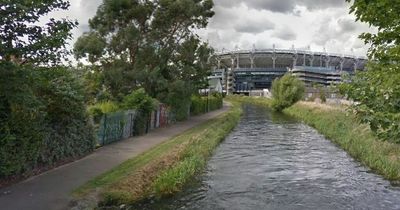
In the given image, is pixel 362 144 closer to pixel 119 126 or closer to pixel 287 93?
pixel 119 126

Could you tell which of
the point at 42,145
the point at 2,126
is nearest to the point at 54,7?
the point at 2,126

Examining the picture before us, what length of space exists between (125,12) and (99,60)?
4.25 m

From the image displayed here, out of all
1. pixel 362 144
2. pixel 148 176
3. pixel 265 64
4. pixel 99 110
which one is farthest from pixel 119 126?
pixel 265 64

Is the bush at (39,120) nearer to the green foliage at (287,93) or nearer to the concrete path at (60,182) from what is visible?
the concrete path at (60,182)

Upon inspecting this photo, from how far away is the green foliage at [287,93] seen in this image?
68000 millimetres

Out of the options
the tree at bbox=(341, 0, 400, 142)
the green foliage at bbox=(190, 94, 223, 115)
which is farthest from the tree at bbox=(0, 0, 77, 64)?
the green foliage at bbox=(190, 94, 223, 115)

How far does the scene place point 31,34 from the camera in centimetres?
1138

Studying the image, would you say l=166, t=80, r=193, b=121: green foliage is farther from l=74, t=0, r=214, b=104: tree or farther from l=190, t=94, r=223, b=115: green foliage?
l=190, t=94, r=223, b=115: green foliage

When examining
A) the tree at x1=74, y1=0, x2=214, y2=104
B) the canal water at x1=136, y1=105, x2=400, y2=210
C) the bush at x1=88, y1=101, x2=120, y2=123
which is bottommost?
the canal water at x1=136, y1=105, x2=400, y2=210

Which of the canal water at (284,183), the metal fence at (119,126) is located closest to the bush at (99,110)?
the metal fence at (119,126)

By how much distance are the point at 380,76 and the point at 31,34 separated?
28.9 feet

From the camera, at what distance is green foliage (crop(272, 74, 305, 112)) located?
Answer: 6800 cm

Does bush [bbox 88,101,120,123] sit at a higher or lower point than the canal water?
higher

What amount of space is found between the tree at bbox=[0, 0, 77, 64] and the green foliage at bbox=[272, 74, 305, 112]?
5889cm
